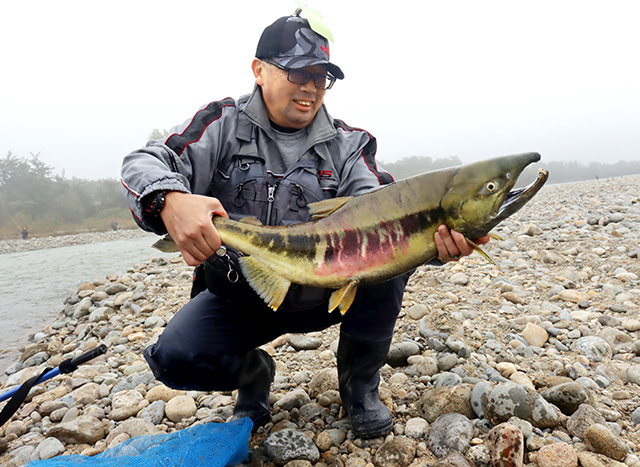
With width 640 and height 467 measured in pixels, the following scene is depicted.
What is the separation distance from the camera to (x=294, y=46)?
10.6 ft

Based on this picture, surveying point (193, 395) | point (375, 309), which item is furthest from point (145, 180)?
point (193, 395)

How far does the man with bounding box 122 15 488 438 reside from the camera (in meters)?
3.01

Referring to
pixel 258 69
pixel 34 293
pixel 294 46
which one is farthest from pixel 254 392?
pixel 34 293

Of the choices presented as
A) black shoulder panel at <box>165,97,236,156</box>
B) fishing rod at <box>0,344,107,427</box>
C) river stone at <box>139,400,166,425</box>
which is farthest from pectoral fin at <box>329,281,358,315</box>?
river stone at <box>139,400,166,425</box>

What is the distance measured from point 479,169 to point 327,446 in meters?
2.09

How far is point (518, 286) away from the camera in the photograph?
629cm

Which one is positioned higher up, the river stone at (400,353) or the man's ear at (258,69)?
the man's ear at (258,69)

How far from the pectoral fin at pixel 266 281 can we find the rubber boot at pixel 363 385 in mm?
959

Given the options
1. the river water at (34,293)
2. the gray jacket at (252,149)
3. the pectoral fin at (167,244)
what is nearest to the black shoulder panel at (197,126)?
the gray jacket at (252,149)

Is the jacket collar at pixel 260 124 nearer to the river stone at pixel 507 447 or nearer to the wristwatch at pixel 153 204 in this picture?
the wristwatch at pixel 153 204

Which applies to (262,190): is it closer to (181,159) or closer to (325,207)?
(181,159)

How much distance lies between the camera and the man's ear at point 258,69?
3.37m

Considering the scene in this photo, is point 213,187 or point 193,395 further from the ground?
point 213,187

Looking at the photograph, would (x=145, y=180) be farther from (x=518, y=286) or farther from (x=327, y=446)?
(x=518, y=286)
